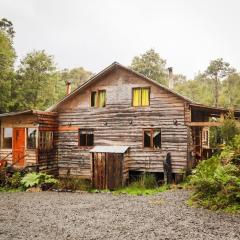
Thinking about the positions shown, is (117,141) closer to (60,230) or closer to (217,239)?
(60,230)

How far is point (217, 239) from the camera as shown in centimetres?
846

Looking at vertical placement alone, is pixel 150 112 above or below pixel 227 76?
below

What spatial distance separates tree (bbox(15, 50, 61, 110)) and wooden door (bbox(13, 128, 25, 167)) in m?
12.1

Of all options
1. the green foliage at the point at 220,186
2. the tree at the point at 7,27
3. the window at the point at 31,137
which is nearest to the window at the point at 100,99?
the window at the point at 31,137

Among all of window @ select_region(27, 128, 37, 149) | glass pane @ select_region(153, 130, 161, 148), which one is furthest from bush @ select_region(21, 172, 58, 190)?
glass pane @ select_region(153, 130, 161, 148)

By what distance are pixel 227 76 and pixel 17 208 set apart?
56591 mm

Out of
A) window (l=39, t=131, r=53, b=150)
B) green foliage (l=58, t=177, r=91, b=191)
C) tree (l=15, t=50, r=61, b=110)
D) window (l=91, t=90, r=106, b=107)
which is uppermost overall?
tree (l=15, t=50, r=61, b=110)

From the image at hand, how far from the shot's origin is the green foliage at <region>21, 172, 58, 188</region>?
A: 19094 mm

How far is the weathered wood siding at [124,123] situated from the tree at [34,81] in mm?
12740

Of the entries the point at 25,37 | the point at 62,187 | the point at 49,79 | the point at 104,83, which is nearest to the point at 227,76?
the point at 49,79

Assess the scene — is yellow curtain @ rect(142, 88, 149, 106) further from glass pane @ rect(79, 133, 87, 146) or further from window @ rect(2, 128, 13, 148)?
window @ rect(2, 128, 13, 148)

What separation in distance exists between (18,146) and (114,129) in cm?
690

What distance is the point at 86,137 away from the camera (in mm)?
22484

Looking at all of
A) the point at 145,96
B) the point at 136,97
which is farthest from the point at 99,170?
the point at 145,96
